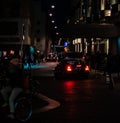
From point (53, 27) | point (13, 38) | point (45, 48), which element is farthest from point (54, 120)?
point (53, 27)

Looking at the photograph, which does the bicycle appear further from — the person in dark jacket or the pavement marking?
the pavement marking

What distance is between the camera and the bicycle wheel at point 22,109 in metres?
12.9

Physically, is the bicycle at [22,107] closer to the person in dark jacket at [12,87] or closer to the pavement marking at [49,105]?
the person in dark jacket at [12,87]

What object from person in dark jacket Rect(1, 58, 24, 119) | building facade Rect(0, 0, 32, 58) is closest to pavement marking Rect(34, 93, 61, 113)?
person in dark jacket Rect(1, 58, 24, 119)

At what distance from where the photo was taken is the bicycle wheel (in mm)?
12922

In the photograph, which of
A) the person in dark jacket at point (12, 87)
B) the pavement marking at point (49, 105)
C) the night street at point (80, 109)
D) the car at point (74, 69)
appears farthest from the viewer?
the car at point (74, 69)

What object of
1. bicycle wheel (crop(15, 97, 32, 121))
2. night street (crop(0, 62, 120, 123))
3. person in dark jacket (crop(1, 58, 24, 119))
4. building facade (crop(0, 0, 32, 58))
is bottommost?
night street (crop(0, 62, 120, 123))

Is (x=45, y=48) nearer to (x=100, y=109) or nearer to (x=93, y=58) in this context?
(x=93, y=58)

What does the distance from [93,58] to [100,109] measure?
3610cm

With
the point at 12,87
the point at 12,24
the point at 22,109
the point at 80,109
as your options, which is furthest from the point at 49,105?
the point at 12,24

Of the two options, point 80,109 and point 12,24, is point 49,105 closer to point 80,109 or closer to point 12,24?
point 80,109

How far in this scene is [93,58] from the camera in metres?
52.1

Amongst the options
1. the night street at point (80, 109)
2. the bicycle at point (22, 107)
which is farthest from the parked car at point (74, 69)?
the bicycle at point (22, 107)

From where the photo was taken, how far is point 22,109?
42.8 feet
